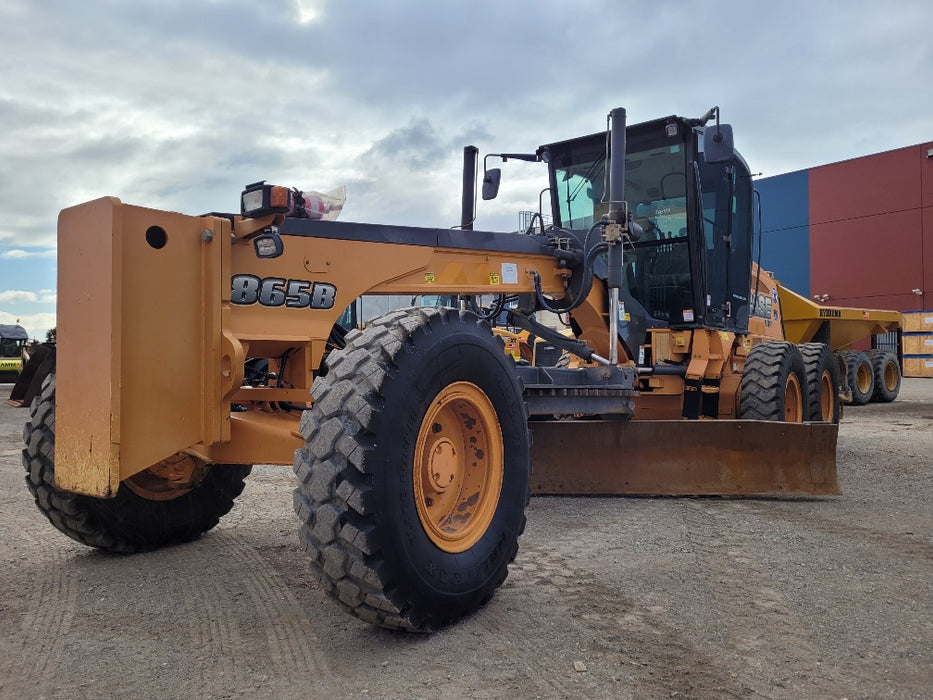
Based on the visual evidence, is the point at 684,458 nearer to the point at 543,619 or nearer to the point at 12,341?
the point at 543,619

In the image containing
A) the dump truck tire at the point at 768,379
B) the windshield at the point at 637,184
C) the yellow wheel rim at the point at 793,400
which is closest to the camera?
the dump truck tire at the point at 768,379

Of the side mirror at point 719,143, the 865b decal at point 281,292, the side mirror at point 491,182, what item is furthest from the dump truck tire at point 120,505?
the side mirror at point 719,143

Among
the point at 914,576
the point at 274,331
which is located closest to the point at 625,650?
the point at 914,576

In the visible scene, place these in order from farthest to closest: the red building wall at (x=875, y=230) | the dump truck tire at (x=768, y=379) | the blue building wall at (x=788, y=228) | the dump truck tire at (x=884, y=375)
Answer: the blue building wall at (x=788, y=228)
the red building wall at (x=875, y=230)
the dump truck tire at (x=884, y=375)
the dump truck tire at (x=768, y=379)

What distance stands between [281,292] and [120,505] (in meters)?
1.37

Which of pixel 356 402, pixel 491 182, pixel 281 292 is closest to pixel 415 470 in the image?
pixel 356 402

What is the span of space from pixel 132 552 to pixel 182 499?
35 centimetres

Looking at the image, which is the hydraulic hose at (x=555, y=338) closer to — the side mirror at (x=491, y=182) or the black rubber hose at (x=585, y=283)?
the black rubber hose at (x=585, y=283)

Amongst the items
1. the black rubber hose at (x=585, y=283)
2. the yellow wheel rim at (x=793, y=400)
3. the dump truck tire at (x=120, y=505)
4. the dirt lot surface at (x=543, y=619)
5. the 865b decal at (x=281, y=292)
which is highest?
the black rubber hose at (x=585, y=283)

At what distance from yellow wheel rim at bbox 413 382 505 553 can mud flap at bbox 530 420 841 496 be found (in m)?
2.20

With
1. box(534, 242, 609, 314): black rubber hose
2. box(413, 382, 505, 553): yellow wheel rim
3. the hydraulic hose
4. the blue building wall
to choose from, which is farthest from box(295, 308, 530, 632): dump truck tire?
the blue building wall

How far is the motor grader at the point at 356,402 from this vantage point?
273 centimetres

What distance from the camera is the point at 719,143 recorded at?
17.8 ft

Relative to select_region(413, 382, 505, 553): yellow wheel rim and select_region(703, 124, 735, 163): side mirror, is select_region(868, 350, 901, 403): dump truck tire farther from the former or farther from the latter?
select_region(413, 382, 505, 553): yellow wheel rim
